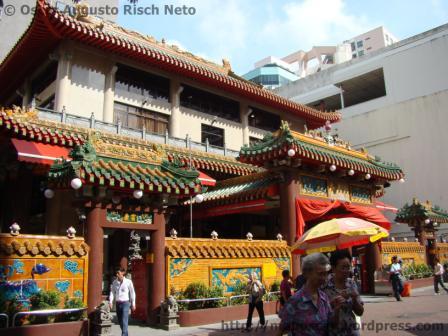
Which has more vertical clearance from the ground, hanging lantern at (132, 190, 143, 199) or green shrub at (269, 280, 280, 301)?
hanging lantern at (132, 190, 143, 199)

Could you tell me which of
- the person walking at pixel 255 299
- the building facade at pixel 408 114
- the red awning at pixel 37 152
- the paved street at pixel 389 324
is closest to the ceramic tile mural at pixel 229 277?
the paved street at pixel 389 324

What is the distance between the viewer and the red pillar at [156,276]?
1085 cm

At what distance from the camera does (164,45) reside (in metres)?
22.6

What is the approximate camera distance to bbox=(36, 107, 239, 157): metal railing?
52.5ft

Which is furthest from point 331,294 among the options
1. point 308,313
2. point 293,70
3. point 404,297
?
point 293,70

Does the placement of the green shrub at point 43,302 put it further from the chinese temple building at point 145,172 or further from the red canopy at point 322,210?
the red canopy at point 322,210

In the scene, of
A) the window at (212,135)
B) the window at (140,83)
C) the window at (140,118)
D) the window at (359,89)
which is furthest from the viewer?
the window at (359,89)

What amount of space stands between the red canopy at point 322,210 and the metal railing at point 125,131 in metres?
6.74

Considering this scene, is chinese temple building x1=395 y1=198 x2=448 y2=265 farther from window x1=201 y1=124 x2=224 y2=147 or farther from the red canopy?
window x1=201 y1=124 x2=224 y2=147

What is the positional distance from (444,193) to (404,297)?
51.4 feet

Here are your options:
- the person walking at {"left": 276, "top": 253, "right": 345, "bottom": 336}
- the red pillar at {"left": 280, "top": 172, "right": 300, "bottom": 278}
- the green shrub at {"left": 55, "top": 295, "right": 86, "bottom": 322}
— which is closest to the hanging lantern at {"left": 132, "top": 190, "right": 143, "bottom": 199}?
the green shrub at {"left": 55, "top": 295, "right": 86, "bottom": 322}

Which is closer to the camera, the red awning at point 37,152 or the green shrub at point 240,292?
the green shrub at point 240,292

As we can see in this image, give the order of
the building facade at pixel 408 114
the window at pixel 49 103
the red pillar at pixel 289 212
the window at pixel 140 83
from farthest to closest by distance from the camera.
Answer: the building facade at pixel 408 114 → the window at pixel 140 83 → the window at pixel 49 103 → the red pillar at pixel 289 212

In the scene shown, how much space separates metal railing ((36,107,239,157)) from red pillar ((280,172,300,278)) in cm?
617
